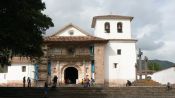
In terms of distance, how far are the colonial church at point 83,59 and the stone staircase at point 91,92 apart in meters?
15.1

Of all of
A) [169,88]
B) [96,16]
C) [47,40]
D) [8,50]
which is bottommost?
[169,88]

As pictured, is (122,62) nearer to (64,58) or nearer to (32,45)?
(64,58)

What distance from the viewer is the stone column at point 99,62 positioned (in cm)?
4791

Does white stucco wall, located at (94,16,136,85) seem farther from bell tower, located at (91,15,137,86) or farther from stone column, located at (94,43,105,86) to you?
stone column, located at (94,43,105,86)

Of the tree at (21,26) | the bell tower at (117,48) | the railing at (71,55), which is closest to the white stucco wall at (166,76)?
the bell tower at (117,48)

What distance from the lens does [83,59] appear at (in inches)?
1912

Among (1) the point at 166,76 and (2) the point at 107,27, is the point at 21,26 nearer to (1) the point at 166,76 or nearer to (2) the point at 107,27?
(2) the point at 107,27

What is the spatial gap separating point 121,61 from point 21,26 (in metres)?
25.7

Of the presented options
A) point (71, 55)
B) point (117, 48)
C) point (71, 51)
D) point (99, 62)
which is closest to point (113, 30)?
point (117, 48)

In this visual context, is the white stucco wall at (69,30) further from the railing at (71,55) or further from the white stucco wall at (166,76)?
the white stucco wall at (166,76)

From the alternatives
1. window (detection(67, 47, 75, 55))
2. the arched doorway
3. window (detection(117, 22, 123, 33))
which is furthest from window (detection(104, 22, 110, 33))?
the arched doorway

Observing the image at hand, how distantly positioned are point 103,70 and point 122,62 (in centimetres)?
293

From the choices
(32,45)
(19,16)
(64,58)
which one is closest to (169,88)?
(32,45)

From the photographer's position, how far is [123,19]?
52.0 meters
